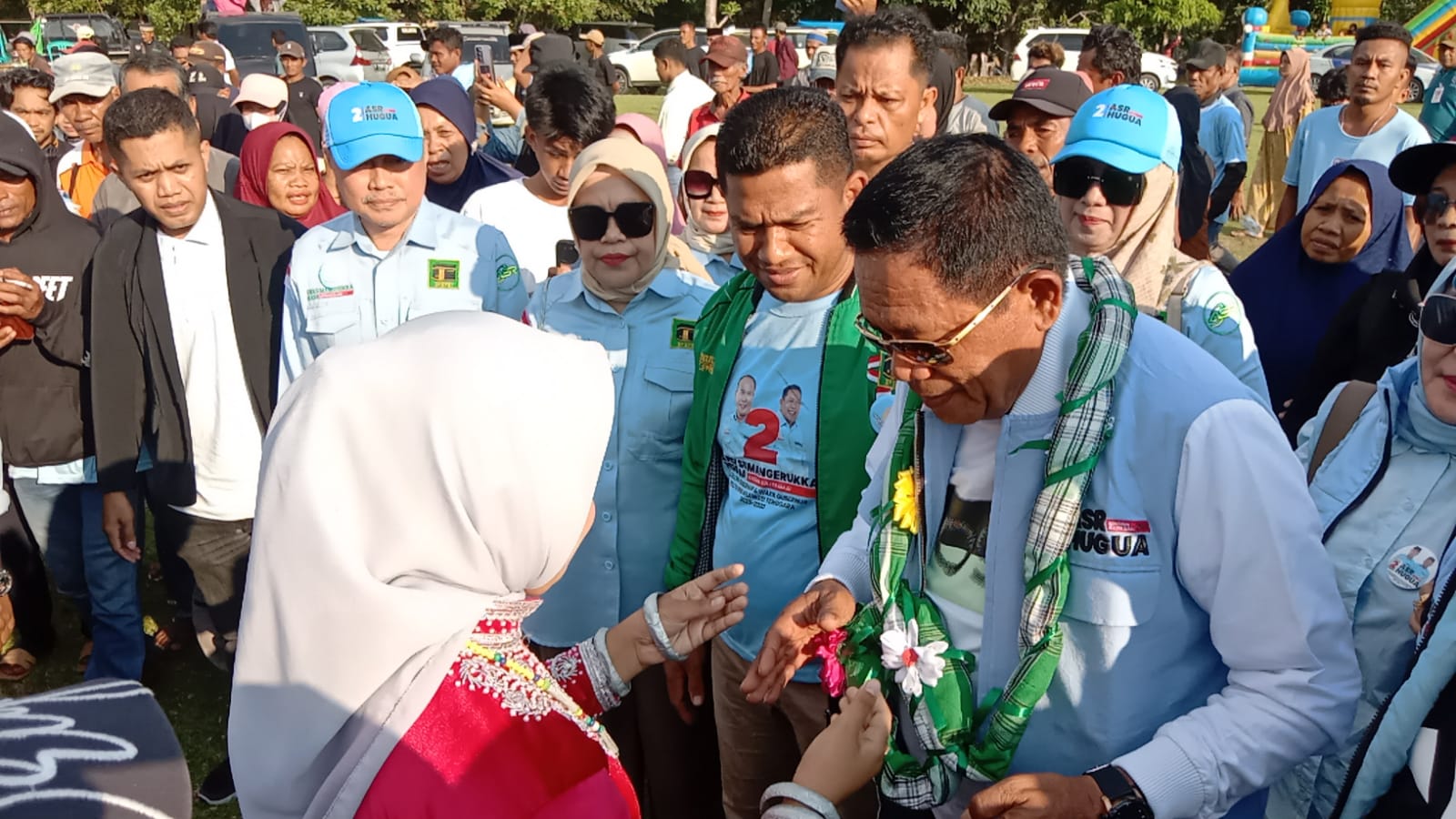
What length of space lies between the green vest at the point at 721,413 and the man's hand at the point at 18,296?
8.81 ft

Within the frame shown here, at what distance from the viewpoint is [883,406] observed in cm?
258

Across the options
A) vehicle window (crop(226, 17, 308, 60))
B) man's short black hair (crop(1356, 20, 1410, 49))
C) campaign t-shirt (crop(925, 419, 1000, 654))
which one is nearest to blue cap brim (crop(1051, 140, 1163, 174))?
campaign t-shirt (crop(925, 419, 1000, 654))

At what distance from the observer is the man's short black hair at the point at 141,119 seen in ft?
12.5

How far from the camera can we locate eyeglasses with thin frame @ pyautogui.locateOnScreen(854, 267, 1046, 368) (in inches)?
69.2

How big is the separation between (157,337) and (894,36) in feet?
9.46

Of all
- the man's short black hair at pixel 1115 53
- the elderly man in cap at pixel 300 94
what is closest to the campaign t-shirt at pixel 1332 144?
the man's short black hair at pixel 1115 53

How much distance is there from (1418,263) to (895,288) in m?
2.62

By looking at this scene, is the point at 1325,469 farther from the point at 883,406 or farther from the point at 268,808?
the point at 268,808

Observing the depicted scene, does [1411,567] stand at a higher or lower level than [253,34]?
lower

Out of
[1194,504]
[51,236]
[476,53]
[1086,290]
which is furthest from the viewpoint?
[476,53]

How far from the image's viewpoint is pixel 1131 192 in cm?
325

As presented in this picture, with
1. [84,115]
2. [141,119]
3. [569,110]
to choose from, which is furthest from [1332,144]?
[84,115]

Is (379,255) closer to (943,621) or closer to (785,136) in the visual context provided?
(785,136)

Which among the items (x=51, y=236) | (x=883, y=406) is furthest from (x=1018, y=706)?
(x=51, y=236)
